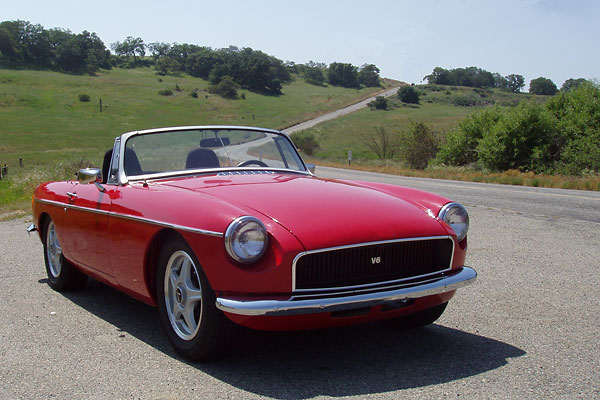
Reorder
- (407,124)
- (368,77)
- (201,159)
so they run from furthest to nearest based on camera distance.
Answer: (368,77)
(407,124)
(201,159)

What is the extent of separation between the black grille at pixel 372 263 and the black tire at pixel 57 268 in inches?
114

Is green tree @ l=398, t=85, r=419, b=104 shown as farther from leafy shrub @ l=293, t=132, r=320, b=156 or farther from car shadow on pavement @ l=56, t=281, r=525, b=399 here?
car shadow on pavement @ l=56, t=281, r=525, b=399

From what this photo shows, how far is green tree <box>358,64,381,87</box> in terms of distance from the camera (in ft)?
522

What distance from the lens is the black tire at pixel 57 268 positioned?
531cm

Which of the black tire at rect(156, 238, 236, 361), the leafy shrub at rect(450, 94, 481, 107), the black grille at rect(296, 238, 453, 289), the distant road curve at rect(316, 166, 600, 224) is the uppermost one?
the leafy shrub at rect(450, 94, 481, 107)

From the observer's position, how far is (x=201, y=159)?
4793 mm

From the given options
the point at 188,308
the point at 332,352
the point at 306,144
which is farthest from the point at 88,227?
the point at 306,144

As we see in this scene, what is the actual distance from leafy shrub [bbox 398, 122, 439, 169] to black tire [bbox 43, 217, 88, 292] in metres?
38.1

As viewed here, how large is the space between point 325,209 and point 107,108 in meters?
89.8

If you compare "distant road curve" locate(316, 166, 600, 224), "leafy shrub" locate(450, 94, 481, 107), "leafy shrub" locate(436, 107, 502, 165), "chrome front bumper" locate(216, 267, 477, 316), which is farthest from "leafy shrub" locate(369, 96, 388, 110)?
"chrome front bumper" locate(216, 267, 477, 316)

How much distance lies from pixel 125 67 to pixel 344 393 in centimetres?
14007

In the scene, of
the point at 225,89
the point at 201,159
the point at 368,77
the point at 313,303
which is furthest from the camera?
the point at 368,77

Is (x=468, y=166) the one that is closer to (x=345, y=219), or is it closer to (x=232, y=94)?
(x=345, y=219)

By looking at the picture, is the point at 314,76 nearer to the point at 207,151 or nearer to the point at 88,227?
the point at 207,151
